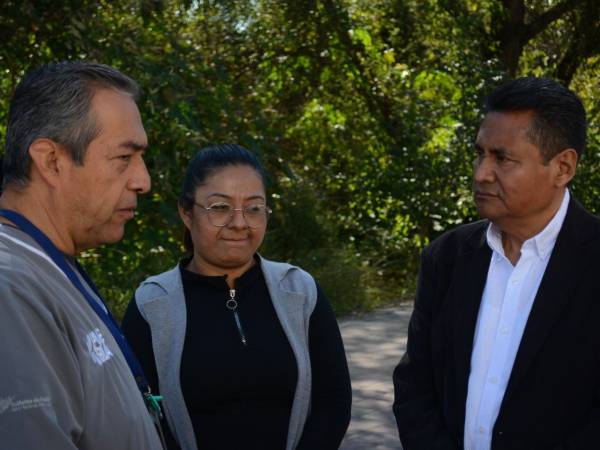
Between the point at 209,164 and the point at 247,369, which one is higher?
the point at 209,164

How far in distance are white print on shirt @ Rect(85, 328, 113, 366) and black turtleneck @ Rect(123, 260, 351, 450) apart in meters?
1.16

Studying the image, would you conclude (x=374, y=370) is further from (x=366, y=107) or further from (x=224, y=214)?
(x=366, y=107)

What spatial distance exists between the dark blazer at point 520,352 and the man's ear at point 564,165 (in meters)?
0.11

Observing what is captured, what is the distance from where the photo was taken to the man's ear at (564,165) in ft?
9.74

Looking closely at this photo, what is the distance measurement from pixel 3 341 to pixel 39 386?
10cm

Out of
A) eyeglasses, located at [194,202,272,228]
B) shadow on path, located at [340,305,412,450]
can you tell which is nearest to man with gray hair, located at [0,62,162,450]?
eyeglasses, located at [194,202,272,228]

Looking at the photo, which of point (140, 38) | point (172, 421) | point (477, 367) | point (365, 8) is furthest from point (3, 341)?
point (365, 8)

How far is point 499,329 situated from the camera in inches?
115

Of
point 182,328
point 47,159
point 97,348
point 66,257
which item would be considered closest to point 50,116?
point 47,159

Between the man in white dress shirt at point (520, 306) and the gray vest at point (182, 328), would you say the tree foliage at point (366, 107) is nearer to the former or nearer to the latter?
the gray vest at point (182, 328)

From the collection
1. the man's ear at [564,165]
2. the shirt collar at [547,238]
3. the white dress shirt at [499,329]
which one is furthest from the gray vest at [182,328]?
the man's ear at [564,165]

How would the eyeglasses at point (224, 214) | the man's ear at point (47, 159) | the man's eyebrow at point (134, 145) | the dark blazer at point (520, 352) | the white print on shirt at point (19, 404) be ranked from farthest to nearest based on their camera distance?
the eyeglasses at point (224, 214)
the dark blazer at point (520, 352)
the man's eyebrow at point (134, 145)
the man's ear at point (47, 159)
the white print on shirt at point (19, 404)

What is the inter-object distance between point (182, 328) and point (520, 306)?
113cm

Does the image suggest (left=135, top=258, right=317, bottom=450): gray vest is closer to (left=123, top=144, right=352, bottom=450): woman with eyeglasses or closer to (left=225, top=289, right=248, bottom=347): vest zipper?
(left=123, top=144, right=352, bottom=450): woman with eyeglasses
